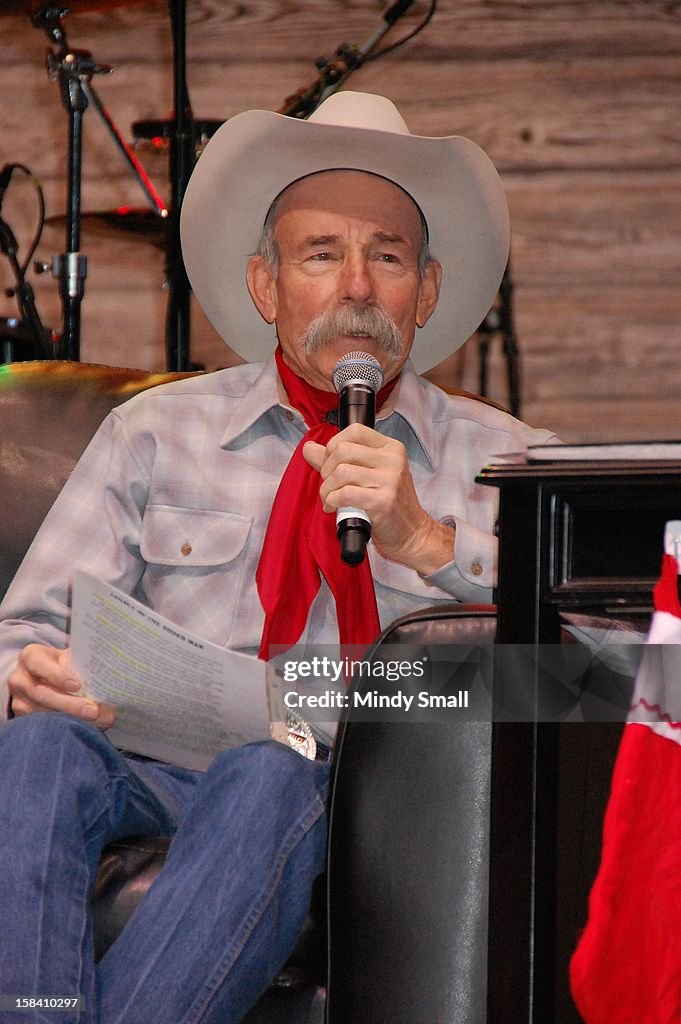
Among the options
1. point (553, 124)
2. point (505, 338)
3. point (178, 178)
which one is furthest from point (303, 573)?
point (553, 124)

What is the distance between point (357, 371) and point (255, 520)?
246mm

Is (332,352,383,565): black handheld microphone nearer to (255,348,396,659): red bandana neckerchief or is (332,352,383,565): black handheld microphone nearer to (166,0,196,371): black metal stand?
(255,348,396,659): red bandana neckerchief

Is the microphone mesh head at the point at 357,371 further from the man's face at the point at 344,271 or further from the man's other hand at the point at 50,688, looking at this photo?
the man's other hand at the point at 50,688

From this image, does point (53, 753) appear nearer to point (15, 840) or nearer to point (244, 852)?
point (15, 840)

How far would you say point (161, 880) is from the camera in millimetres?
1228

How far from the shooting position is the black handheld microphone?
1311 millimetres

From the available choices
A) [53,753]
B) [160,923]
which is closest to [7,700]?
[53,753]

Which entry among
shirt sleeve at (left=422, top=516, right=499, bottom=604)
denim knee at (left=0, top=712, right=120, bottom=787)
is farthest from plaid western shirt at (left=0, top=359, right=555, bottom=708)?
denim knee at (left=0, top=712, right=120, bottom=787)

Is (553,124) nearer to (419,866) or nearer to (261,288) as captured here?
(261,288)

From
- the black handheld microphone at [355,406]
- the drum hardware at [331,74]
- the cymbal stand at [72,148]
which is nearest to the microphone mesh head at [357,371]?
the black handheld microphone at [355,406]

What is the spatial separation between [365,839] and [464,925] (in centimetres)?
12

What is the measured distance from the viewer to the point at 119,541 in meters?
1.72

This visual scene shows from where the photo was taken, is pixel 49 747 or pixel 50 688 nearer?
pixel 49 747

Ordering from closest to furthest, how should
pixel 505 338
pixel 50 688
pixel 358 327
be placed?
pixel 50 688 < pixel 358 327 < pixel 505 338
